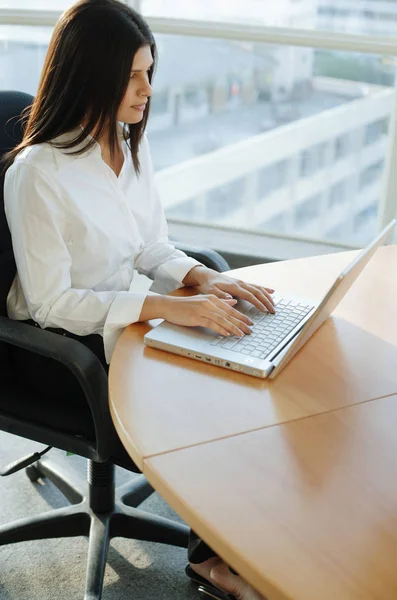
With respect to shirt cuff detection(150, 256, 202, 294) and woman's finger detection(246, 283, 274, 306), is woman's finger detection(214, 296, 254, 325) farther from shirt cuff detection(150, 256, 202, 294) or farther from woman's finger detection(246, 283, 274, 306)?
shirt cuff detection(150, 256, 202, 294)

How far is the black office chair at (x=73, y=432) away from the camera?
1.48 metres

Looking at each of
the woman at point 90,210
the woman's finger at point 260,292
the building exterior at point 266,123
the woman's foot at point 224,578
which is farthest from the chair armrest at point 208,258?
the building exterior at point 266,123

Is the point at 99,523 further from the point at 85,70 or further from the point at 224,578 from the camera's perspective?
the point at 85,70

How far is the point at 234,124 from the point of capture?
9.95ft

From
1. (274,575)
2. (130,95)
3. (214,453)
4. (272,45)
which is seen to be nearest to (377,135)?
(272,45)

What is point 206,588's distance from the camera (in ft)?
5.49

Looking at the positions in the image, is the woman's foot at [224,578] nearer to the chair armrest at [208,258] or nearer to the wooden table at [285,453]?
the wooden table at [285,453]

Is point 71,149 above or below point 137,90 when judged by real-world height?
below

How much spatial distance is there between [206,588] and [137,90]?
107 centimetres

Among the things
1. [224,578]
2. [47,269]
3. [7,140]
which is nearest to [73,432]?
[47,269]

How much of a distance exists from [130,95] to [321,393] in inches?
31.4

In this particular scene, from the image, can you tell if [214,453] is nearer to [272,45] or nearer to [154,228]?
[154,228]

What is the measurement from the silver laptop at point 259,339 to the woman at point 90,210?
0.03m

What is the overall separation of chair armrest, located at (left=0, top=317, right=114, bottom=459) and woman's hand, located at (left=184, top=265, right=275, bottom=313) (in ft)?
1.04
